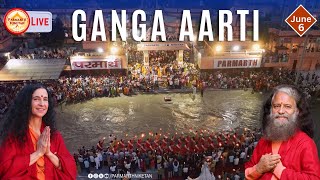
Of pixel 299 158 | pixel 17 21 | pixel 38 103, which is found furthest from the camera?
pixel 17 21

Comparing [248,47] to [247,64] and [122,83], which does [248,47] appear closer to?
[247,64]

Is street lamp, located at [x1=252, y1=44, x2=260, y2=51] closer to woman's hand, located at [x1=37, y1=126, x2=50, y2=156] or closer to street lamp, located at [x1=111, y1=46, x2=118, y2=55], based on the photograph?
street lamp, located at [x1=111, y1=46, x2=118, y2=55]

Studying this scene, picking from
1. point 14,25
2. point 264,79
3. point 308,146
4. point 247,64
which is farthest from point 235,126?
point 308,146

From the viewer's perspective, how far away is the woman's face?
392 centimetres

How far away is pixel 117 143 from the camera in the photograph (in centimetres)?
1553

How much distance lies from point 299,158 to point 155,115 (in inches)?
690

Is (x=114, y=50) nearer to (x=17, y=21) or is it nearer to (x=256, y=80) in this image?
(x=17, y=21)

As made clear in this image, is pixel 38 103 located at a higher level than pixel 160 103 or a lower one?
higher

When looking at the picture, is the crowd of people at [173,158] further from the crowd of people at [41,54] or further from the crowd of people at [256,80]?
the crowd of people at [41,54]

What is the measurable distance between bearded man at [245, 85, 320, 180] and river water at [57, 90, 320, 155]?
1435 centimetres

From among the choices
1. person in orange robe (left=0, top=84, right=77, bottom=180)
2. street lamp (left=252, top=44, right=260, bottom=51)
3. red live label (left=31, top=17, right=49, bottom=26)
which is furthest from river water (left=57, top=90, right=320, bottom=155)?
person in orange robe (left=0, top=84, right=77, bottom=180)

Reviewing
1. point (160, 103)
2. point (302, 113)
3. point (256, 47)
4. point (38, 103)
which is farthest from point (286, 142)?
point (256, 47)

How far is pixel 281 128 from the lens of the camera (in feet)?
11.9

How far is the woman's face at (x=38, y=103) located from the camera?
12.8 feet
